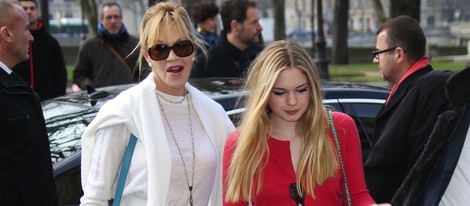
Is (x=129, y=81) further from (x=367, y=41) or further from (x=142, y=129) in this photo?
(x=367, y=41)

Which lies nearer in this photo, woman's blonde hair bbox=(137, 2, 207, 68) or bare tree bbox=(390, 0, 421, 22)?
woman's blonde hair bbox=(137, 2, 207, 68)

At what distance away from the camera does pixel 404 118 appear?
12.3ft

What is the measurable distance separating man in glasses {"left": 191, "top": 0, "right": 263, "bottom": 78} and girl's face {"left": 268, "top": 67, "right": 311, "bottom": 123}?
336 cm

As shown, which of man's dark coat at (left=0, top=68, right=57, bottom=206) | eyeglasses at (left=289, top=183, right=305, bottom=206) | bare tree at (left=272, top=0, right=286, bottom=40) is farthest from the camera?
bare tree at (left=272, top=0, right=286, bottom=40)

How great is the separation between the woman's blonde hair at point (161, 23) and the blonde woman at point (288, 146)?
1.25ft

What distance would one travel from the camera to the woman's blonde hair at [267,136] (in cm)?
307

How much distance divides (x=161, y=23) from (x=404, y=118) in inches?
50.7

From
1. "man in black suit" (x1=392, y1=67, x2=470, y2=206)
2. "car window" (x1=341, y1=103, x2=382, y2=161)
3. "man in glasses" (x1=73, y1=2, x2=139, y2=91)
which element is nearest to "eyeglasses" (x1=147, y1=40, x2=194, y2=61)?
"man in black suit" (x1=392, y1=67, x2=470, y2=206)

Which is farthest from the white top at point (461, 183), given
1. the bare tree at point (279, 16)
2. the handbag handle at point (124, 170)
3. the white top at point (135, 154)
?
the bare tree at point (279, 16)

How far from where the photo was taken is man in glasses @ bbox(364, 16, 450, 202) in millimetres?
3646

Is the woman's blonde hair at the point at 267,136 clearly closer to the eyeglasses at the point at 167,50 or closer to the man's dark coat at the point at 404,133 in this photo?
the eyeglasses at the point at 167,50

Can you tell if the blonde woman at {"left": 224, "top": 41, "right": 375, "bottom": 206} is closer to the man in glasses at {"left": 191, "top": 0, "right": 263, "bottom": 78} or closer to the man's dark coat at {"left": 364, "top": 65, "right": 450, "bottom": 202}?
the man's dark coat at {"left": 364, "top": 65, "right": 450, "bottom": 202}

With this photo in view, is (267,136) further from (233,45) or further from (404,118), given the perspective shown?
(233,45)

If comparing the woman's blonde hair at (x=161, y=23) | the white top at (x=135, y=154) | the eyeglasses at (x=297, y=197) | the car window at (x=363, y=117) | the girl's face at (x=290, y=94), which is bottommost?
the car window at (x=363, y=117)
